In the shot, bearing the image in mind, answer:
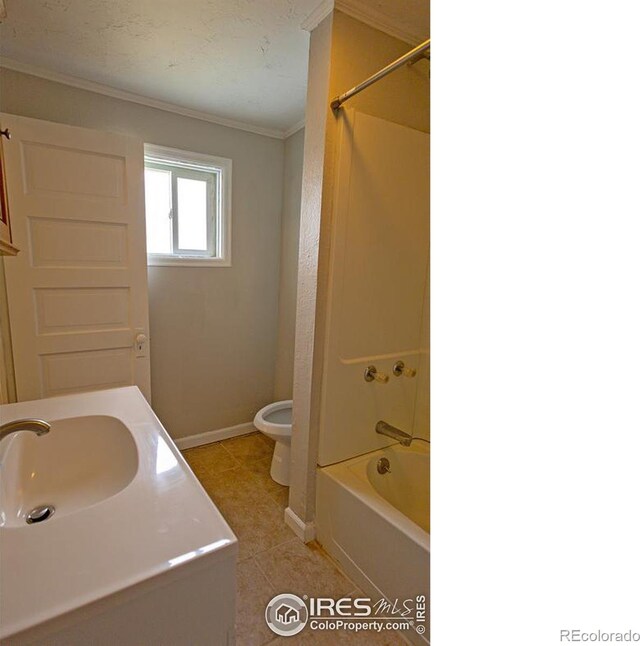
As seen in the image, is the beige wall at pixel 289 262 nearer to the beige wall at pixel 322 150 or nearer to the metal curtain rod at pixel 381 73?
the beige wall at pixel 322 150

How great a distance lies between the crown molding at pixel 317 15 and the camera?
1393 mm

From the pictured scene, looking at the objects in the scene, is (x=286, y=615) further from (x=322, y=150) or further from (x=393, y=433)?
(x=322, y=150)

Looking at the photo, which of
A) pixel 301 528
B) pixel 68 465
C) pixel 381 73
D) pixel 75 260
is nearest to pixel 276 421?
pixel 301 528

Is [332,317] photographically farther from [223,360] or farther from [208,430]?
[208,430]

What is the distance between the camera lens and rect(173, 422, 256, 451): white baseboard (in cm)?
261

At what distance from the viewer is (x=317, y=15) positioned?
1438mm

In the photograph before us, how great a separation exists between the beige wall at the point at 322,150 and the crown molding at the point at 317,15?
0.02 meters

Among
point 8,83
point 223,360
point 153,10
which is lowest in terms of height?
point 223,360

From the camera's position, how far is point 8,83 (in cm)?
180

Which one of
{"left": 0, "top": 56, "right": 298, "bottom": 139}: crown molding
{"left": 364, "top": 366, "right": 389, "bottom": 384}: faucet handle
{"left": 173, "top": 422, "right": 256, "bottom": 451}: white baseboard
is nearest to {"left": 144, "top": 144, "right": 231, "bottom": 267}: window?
{"left": 0, "top": 56, "right": 298, "bottom": 139}: crown molding

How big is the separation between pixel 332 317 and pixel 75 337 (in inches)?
58.9

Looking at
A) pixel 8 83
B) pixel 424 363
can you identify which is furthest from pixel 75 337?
pixel 424 363

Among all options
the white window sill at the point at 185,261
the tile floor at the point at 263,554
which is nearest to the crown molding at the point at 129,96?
the white window sill at the point at 185,261
